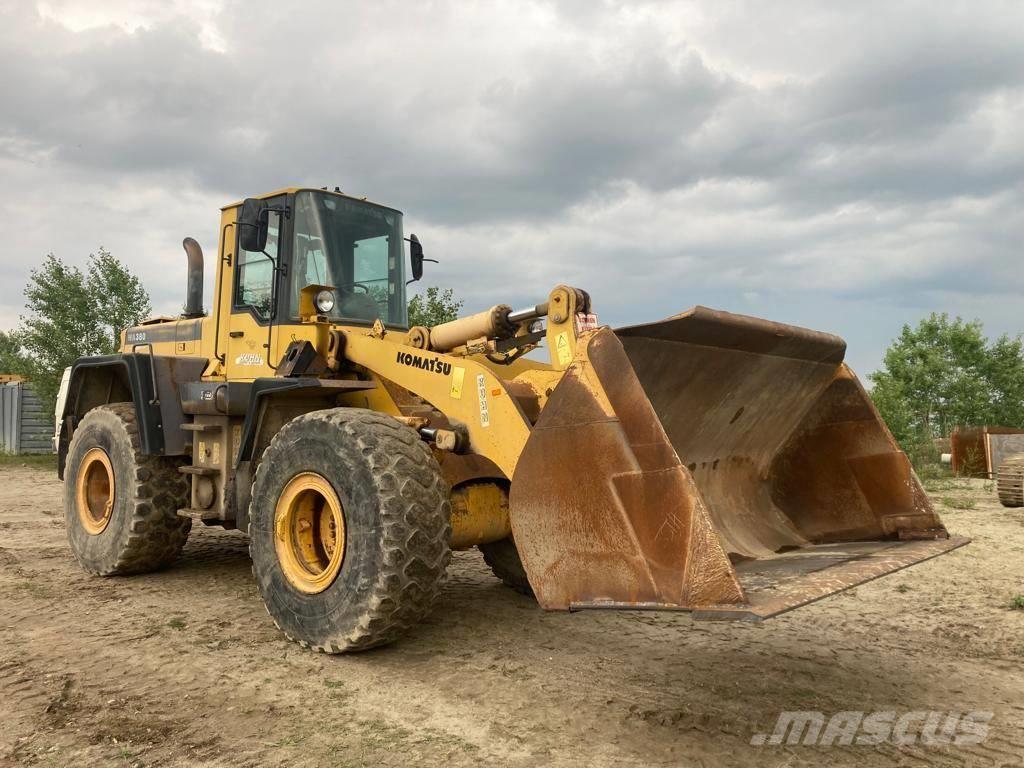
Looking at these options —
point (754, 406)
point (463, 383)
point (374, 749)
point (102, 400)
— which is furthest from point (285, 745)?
point (102, 400)

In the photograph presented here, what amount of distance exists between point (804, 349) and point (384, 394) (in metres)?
2.75

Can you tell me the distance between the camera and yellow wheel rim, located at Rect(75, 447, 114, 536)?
7.03 metres

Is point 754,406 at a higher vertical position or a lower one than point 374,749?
higher

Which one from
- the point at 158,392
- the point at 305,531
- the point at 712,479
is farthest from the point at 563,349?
the point at 158,392

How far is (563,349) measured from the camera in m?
4.30

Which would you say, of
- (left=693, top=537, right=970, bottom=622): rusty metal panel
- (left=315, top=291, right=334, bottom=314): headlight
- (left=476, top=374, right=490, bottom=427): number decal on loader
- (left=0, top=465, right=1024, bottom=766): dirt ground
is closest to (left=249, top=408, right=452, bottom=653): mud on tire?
(left=0, top=465, right=1024, bottom=766): dirt ground

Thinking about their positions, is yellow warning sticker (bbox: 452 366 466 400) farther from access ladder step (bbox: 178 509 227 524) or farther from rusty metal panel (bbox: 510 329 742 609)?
access ladder step (bbox: 178 509 227 524)

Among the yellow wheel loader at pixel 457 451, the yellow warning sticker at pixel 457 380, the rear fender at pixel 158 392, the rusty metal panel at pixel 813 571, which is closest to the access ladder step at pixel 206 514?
the yellow wheel loader at pixel 457 451

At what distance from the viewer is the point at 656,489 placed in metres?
3.50

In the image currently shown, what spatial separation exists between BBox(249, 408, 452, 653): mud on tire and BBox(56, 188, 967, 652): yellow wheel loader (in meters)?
0.01

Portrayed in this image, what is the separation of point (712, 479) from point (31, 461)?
22.7m

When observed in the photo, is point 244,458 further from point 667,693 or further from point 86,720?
point 667,693

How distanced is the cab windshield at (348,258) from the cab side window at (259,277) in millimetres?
188

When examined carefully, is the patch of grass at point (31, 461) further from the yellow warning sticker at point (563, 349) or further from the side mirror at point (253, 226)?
the yellow warning sticker at point (563, 349)
